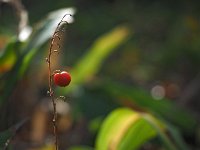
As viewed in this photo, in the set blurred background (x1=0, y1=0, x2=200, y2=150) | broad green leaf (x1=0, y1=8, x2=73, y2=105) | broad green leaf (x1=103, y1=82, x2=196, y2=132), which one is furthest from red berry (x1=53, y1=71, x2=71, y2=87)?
broad green leaf (x1=103, y1=82, x2=196, y2=132)

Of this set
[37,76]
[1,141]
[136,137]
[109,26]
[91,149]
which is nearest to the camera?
[1,141]

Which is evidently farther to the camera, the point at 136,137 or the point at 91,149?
the point at 91,149

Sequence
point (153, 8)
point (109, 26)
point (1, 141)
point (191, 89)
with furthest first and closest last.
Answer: point (153, 8) → point (109, 26) → point (191, 89) → point (1, 141)

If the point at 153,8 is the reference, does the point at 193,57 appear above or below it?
below

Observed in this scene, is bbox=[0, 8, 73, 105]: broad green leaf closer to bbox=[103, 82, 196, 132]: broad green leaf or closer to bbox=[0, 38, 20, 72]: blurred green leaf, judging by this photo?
bbox=[0, 38, 20, 72]: blurred green leaf

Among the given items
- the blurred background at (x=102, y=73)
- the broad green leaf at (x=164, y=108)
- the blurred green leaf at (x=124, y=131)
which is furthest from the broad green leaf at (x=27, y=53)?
the broad green leaf at (x=164, y=108)

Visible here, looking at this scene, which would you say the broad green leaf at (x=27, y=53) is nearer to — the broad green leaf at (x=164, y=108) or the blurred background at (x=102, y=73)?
the blurred background at (x=102, y=73)

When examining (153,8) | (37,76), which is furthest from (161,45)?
(37,76)

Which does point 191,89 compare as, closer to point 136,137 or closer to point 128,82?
point 128,82
